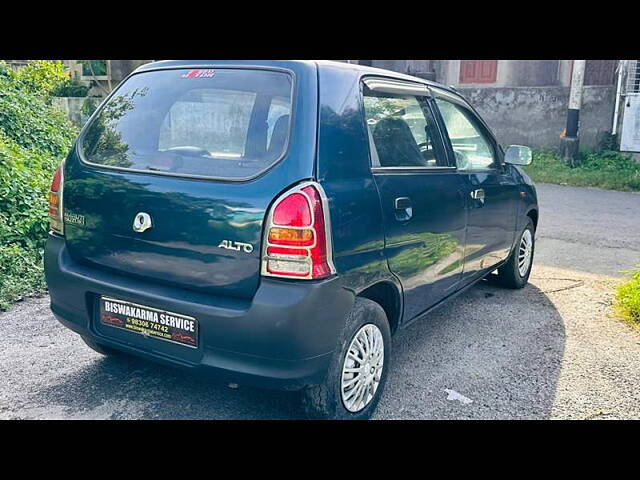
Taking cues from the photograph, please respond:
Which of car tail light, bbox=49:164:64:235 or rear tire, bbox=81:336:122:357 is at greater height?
car tail light, bbox=49:164:64:235

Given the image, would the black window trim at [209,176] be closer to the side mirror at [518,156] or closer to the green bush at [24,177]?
the green bush at [24,177]

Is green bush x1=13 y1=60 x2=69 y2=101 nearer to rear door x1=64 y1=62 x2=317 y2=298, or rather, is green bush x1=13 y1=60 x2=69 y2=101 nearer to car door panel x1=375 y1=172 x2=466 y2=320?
rear door x1=64 y1=62 x2=317 y2=298

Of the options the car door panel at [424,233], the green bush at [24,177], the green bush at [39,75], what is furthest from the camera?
the green bush at [39,75]

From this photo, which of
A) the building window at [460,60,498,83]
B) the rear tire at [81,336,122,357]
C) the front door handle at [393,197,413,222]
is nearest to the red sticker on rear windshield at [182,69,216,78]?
the front door handle at [393,197,413,222]

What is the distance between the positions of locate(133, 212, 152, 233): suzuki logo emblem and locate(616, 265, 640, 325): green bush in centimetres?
391

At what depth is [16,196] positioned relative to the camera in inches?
230

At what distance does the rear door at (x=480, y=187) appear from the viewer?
4.17 m

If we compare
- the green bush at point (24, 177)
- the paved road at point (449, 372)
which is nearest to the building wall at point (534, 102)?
the paved road at point (449, 372)

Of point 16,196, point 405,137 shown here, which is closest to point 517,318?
point 405,137

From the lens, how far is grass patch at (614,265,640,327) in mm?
4844

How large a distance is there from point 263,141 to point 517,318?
297cm

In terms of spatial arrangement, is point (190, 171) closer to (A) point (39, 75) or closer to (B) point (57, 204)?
(B) point (57, 204)

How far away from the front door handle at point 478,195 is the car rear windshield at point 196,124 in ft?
5.99

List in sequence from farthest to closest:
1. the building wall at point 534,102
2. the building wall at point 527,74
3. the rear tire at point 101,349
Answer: the building wall at point 527,74, the building wall at point 534,102, the rear tire at point 101,349
